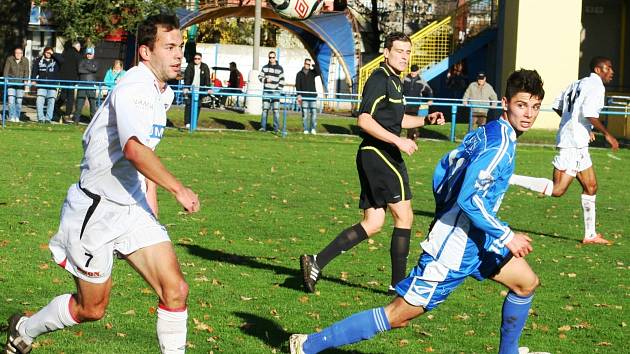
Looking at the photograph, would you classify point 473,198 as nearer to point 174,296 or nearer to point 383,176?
point 174,296

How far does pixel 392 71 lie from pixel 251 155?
510 inches

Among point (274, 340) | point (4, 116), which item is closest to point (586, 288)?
point (274, 340)

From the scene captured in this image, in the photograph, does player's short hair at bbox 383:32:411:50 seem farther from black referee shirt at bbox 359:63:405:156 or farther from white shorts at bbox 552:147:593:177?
white shorts at bbox 552:147:593:177

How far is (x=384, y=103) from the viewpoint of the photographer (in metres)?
9.26

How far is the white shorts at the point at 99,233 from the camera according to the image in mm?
6000

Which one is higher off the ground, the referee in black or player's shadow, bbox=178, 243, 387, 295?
the referee in black

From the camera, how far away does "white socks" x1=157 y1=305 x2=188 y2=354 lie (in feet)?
19.5

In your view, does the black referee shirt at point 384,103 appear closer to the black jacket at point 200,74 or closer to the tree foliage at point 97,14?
the black jacket at point 200,74

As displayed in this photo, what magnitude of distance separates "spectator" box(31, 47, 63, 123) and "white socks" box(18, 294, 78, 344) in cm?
2044

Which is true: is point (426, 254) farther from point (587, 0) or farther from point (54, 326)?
point (587, 0)

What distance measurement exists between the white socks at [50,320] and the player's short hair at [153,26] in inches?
57.0

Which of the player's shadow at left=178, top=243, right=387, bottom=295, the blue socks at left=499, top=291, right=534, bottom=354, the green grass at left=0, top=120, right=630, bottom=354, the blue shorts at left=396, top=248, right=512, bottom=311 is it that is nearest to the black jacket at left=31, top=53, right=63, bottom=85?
the green grass at left=0, top=120, right=630, bottom=354

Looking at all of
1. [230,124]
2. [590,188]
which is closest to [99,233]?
[590,188]

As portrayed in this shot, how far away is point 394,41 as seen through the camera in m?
9.11
